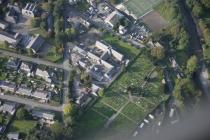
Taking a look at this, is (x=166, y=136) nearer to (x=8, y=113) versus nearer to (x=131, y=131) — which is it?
(x=131, y=131)

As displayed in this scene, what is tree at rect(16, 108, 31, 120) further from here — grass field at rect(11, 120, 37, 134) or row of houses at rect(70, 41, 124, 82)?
row of houses at rect(70, 41, 124, 82)

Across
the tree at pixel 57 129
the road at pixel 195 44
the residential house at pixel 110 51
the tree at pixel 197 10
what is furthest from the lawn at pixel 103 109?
the tree at pixel 197 10

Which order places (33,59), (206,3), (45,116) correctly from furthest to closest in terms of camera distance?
(206,3) < (33,59) < (45,116)

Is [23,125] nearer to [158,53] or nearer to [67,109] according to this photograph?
[67,109]

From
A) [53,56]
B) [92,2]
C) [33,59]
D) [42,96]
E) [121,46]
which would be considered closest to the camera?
[42,96]

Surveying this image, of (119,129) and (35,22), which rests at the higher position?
(119,129)

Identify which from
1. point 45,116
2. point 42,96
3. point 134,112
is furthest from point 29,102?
point 134,112
